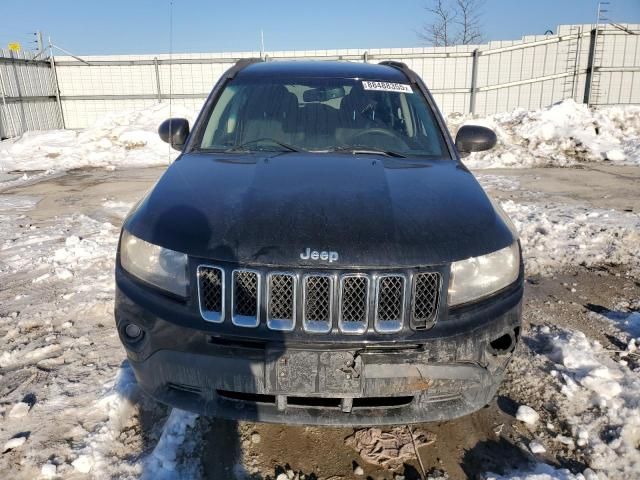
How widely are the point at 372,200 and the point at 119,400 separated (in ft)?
5.81

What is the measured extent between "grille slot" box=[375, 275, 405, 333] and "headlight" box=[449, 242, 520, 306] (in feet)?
0.82

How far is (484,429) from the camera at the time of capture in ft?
8.45

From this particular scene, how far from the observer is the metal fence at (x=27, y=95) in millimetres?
15094

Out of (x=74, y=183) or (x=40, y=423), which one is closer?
(x=40, y=423)

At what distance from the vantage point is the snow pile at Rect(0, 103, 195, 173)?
41.8 ft

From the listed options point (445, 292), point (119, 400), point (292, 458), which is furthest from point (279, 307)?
point (119, 400)

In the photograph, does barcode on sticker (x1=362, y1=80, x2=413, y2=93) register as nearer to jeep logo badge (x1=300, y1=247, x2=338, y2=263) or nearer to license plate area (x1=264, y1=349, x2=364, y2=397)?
jeep logo badge (x1=300, y1=247, x2=338, y2=263)

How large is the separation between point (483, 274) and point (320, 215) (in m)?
0.76

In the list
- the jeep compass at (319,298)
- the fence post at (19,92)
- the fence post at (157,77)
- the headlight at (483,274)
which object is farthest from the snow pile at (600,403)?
the fence post at (19,92)

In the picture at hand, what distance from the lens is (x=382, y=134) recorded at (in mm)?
3260

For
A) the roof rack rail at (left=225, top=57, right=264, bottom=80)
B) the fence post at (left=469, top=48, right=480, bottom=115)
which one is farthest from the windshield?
the fence post at (left=469, top=48, right=480, bottom=115)

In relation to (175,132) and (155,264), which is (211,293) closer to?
(155,264)

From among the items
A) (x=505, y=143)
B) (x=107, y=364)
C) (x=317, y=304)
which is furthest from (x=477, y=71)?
(x=317, y=304)

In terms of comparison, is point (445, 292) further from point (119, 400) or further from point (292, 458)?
point (119, 400)
